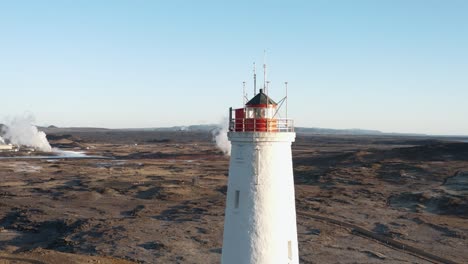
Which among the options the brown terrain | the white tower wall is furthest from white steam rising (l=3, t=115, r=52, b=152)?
the white tower wall

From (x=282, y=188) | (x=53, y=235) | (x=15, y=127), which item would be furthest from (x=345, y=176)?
(x=15, y=127)

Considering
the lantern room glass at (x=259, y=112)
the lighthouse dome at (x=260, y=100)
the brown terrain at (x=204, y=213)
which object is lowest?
the brown terrain at (x=204, y=213)

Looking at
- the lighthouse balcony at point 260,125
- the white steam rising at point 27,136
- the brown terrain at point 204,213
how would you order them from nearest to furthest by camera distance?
the lighthouse balcony at point 260,125
the brown terrain at point 204,213
the white steam rising at point 27,136

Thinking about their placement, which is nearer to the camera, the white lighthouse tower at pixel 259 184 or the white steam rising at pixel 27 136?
the white lighthouse tower at pixel 259 184

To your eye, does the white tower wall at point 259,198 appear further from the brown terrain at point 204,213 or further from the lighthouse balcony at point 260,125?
the brown terrain at point 204,213

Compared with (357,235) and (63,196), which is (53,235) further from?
(357,235)

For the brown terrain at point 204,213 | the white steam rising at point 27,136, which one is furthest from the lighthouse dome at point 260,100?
the white steam rising at point 27,136

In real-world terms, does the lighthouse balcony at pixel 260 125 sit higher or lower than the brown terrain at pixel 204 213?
higher

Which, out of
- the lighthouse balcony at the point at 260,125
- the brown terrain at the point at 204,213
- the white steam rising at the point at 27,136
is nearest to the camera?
the lighthouse balcony at the point at 260,125
